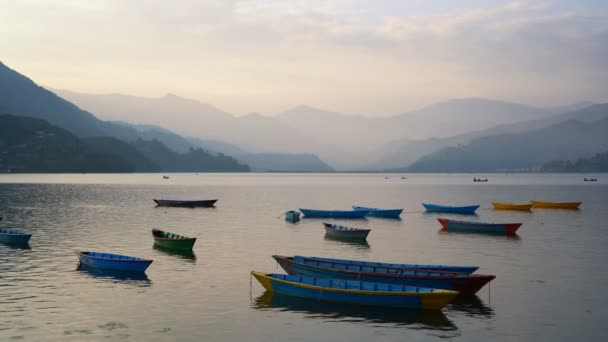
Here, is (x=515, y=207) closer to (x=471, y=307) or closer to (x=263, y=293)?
(x=471, y=307)

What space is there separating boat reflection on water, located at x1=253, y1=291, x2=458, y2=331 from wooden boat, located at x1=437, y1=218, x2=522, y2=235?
46.1 metres

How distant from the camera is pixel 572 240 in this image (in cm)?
7038

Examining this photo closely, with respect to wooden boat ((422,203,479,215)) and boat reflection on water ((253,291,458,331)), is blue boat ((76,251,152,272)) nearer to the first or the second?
boat reflection on water ((253,291,458,331))

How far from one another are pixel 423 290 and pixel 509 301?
25.0 feet

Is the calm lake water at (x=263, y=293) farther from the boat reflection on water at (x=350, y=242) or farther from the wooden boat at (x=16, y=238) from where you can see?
the wooden boat at (x=16, y=238)

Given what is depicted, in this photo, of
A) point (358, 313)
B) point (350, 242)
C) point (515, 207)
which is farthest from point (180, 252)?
point (515, 207)

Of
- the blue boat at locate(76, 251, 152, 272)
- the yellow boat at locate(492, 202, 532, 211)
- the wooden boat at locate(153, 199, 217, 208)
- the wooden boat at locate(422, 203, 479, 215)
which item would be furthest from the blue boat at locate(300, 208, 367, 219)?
the blue boat at locate(76, 251, 152, 272)

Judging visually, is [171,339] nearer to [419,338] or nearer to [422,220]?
[419,338]

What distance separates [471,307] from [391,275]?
5413mm

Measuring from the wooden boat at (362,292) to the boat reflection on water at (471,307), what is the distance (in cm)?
207

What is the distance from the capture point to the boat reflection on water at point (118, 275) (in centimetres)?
4259

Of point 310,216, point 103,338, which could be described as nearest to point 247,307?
point 103,338

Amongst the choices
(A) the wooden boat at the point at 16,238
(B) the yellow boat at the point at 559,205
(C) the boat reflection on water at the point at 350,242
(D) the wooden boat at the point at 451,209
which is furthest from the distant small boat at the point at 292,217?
(B) the yellow boat at the point at 559,205

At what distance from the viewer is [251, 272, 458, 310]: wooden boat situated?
1320 inches
